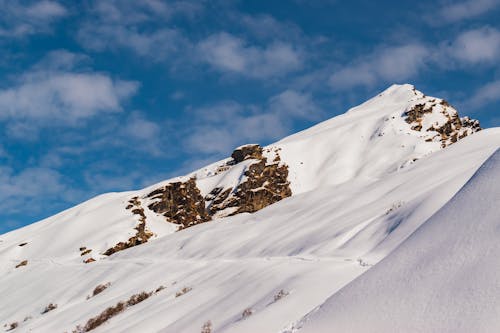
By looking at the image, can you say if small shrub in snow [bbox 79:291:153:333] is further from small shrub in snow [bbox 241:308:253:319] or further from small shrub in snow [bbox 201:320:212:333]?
small shrub in snow [bbox 241:308:253:319]

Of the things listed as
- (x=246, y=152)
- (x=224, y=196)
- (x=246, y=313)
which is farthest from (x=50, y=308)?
(x=246, y=152)

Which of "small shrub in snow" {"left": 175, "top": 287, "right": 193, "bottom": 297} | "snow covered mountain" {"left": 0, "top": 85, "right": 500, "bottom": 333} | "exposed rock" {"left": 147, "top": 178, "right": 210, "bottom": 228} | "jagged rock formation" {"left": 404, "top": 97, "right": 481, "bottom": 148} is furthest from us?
"jagged rock formation" {"left": 404, "top": 97, "right": 481, "bottom": 148}

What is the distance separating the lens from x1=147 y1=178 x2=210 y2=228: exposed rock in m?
59.5

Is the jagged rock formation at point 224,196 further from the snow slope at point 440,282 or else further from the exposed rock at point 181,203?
the snow slope at point 440,282

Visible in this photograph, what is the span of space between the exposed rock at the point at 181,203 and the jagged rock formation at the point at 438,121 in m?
34.7

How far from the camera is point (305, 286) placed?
425 inches

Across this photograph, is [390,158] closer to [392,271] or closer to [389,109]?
[389,109]

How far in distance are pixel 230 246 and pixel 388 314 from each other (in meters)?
18.3

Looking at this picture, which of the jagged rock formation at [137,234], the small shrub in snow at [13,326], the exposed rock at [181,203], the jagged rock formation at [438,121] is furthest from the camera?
the jagged rock formation at [438,121]

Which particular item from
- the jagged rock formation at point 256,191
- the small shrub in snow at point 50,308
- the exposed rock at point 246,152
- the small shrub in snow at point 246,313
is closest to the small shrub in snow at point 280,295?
the small shrub in snow at point 246,313

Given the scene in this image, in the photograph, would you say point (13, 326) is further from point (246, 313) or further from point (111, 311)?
point (246, 313)

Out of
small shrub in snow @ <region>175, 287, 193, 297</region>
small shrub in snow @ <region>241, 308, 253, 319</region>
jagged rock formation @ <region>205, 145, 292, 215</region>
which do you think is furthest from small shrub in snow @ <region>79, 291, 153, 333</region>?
jagged rock formation @ <region>205, 145, 292, 215</region>

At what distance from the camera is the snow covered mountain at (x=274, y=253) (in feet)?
20.6

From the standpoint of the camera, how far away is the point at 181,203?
201ft
